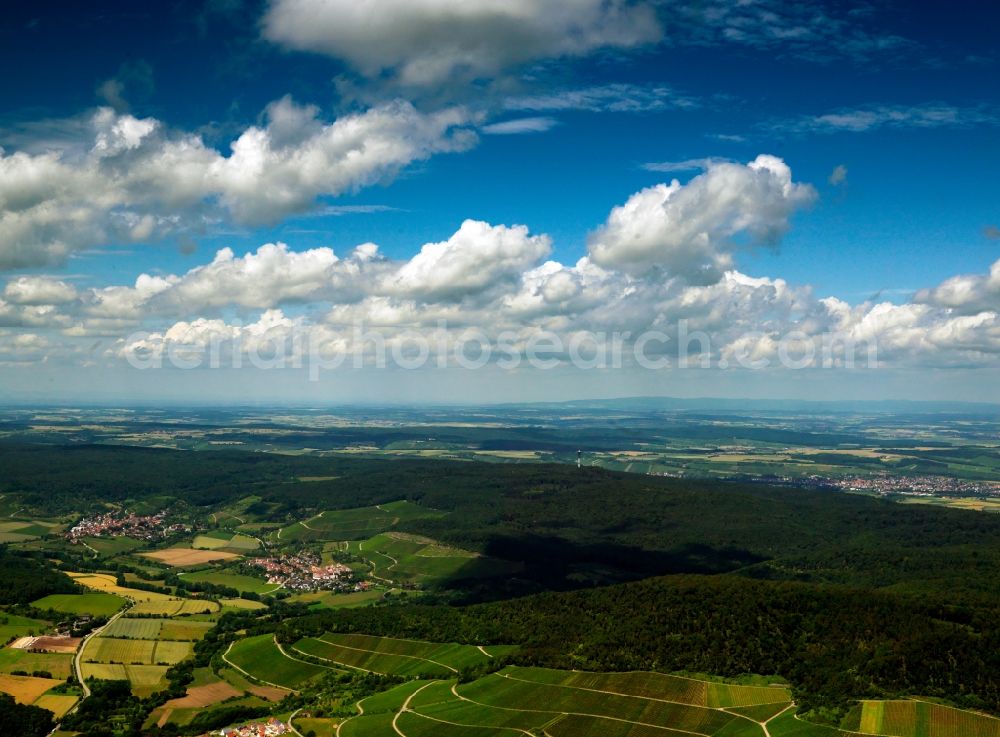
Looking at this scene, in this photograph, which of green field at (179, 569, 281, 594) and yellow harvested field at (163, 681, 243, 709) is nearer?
yellow harvested field at (163, 681, 243, 709)

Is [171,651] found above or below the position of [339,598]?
above

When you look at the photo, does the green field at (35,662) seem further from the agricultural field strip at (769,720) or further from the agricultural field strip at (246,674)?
the agricultural field strip at (769,720)

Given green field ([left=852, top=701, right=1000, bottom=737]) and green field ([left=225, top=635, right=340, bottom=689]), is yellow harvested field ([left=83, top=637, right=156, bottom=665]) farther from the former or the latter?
green field ([left=852, top=701, right=1000, bottom=737])

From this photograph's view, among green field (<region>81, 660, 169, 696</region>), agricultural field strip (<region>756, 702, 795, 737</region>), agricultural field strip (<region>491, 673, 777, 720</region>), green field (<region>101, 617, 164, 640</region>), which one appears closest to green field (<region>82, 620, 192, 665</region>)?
green field (<region>101, 617, 164, 640</region>)

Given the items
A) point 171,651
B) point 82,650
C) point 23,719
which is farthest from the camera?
point 171,651

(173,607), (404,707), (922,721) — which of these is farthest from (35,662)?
(922,721)

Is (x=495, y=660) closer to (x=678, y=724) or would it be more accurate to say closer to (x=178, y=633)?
(x=678, y=724)

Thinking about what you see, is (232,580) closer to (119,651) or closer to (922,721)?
(119,651)
